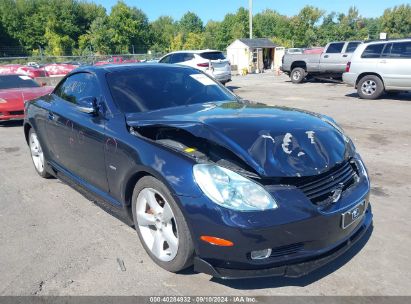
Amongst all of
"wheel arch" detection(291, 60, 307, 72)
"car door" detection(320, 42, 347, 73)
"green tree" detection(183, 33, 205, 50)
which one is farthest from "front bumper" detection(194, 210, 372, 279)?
"green tree" detection(183, 33, 205, 50)

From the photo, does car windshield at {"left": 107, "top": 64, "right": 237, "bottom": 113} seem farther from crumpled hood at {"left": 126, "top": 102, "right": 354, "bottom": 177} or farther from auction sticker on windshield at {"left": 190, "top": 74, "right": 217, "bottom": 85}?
crumpled hood at {"left": 126, "top": 102, "right": 354, "bottom": 177}

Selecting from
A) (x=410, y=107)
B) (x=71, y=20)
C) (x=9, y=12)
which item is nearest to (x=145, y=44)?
(x=71, y=20)

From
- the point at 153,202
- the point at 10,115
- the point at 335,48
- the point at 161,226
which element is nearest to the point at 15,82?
the point at 10,115

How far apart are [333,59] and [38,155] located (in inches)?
587

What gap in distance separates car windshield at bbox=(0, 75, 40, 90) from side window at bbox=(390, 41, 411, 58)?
35.2 feet

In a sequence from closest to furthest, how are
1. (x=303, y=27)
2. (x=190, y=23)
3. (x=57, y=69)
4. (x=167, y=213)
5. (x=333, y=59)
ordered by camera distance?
(x=167, y=213) → (x=333, y=59) → (x=57, y=69) → (x=303, y=27) → (x=190, y=23)

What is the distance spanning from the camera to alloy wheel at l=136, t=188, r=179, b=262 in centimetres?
279

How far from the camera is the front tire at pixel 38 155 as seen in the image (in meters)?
5.09

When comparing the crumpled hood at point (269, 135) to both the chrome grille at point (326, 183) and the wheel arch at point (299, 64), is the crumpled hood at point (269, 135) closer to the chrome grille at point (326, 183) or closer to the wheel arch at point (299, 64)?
the chrome grille at point (326, 183)

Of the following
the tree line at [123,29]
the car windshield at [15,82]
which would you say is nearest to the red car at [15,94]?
the car windshield at [15,82]

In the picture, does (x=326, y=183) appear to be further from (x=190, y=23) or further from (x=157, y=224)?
(x=190, y=23)

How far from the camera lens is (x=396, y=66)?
37.3 ft

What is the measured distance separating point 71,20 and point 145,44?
15841mm

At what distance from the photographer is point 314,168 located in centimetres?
263
